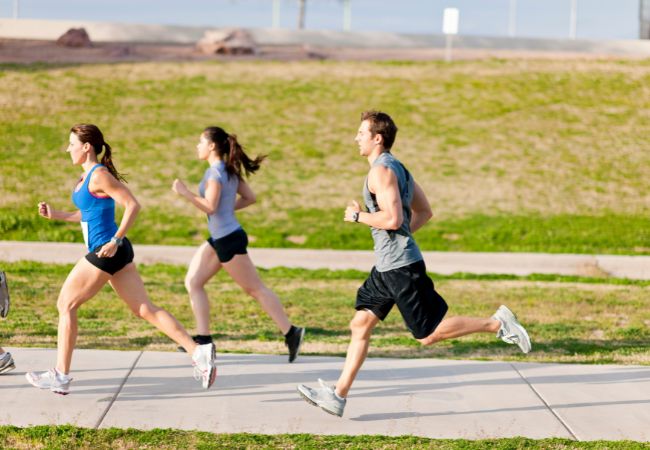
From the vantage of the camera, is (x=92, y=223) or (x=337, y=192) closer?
(x=92, y=223)

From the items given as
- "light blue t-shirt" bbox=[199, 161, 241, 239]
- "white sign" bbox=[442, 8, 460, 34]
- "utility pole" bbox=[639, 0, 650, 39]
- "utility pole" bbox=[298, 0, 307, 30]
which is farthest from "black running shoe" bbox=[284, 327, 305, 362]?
"utility pole" bbox=[298, 0, 307, 30]

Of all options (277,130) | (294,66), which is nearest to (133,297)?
(277,130)

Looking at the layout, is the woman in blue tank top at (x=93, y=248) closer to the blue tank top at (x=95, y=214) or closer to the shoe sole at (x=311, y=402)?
the blue tank top at (x=95, y=214)

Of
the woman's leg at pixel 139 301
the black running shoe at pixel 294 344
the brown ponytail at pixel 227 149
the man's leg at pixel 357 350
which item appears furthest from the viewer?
the black running shoe at pixel 294 344

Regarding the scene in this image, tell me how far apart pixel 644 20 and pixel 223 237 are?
140 ft

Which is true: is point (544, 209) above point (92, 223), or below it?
below

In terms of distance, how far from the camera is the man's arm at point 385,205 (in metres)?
6.16

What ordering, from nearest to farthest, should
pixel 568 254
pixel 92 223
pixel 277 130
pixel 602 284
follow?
pixel 92 223, pixel 602 284, pixel 568 254, pixel 277 130

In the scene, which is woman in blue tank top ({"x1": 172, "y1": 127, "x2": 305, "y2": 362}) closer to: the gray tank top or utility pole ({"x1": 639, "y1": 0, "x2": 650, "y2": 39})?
the gray tank top

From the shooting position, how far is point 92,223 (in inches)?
264

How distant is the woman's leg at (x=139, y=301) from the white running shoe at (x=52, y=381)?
64cm

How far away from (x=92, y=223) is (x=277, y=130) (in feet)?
57.2

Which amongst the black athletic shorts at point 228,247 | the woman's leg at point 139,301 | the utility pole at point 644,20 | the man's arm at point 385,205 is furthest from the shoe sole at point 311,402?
the utility pole at point 644,20

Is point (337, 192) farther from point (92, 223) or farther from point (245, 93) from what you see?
point (92, 223)
